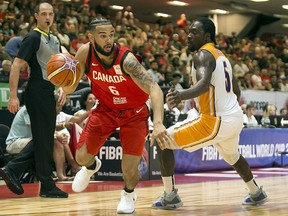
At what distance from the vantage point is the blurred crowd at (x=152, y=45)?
598 inches

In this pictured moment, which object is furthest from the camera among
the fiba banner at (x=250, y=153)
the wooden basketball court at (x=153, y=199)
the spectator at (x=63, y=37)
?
the spectator at (x=63, y=37)

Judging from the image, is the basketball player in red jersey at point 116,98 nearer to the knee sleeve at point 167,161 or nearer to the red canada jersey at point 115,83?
the red canada jersey at point 115,83

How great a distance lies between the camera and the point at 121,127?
5.70 meters

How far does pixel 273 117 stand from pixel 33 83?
29.2 feet

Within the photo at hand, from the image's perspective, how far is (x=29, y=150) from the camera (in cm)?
725

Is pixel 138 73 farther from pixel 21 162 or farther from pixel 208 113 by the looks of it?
pixel 21 162

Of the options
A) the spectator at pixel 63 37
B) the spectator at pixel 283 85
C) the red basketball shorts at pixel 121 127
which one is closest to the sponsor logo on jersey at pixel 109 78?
the red basketball shorts at pixel 121 127

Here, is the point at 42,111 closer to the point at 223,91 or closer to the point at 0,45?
the point at 223,91

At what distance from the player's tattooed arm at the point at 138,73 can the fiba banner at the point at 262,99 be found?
1028cm

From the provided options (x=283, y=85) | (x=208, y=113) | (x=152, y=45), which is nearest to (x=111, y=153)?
(x=208, y=113)

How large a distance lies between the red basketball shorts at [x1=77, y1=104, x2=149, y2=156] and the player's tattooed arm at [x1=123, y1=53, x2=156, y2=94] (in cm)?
46

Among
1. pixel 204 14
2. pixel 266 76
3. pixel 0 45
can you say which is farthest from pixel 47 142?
pixel 204 14

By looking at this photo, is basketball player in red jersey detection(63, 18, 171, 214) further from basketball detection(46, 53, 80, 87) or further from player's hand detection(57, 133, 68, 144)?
player's hand detection(57, 133, 68, 144)

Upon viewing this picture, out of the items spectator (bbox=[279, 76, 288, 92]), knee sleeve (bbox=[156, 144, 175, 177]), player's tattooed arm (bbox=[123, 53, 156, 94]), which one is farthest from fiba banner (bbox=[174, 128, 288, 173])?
spectator (bbox=[279, 76, 288, 92])
